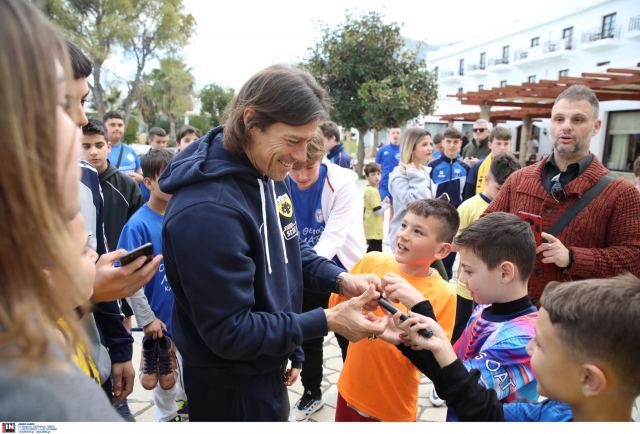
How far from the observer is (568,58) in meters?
29.2

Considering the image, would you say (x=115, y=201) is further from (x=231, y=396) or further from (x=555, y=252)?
(x=555, y=252)

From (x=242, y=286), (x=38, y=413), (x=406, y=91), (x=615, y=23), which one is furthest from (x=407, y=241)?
(x=615, y=23)

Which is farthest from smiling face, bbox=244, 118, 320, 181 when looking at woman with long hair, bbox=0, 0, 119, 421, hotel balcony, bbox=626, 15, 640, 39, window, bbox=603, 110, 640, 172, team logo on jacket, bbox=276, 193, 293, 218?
hotel balcony, bbox=626, 15, 640, 39

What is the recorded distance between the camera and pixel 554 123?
2775 millimetres

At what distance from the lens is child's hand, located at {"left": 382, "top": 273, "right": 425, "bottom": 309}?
182 cm

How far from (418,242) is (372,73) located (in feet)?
51.2

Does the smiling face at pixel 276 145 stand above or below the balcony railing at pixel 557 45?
below

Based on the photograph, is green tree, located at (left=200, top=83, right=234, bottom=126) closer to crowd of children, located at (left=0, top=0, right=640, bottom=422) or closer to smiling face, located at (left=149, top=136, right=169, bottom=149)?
smiling face, located at (left=149, top=136, right=169, bottom=149)

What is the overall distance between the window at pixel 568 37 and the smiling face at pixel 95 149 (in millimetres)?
32956

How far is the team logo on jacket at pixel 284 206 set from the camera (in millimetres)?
1815

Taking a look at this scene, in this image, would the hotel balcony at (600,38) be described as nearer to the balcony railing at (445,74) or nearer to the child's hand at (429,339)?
the balcony railing at (445,74)

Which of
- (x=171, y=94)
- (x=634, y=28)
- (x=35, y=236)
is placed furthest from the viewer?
(x=171, y=94)

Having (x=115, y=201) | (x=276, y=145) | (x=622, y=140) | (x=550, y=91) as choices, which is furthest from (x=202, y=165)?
(x=622, y=140)

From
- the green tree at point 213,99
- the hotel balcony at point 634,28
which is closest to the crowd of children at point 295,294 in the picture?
the hotel balcony at point 634,28
